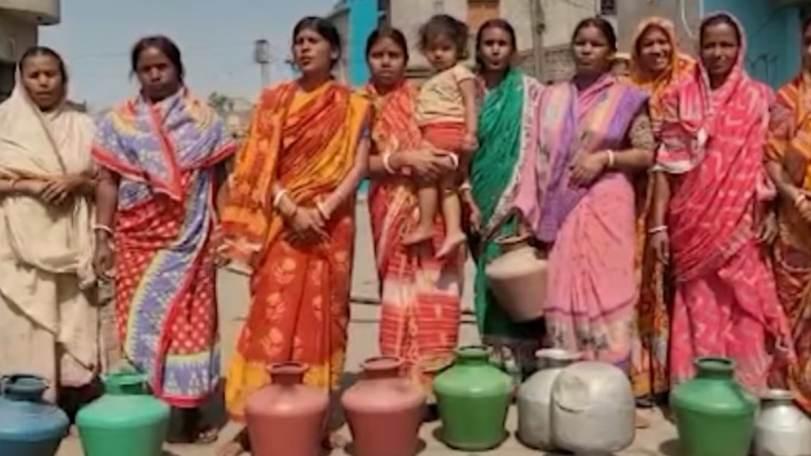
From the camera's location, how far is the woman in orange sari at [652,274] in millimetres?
4586

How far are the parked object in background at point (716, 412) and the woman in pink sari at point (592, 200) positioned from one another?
0.45 meters

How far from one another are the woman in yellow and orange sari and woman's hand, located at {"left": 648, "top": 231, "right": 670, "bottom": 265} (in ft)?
1.44

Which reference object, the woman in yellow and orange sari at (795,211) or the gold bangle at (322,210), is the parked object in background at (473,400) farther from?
the woman in yellow and orange sari at (795,211)

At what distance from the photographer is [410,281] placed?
4344 millimetres

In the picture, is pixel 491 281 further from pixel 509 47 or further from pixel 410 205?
pixel 509 47

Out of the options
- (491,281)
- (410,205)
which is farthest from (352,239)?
(491,281)

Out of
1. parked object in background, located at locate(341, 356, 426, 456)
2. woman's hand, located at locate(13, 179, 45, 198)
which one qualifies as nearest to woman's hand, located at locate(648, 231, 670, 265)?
parked object in background, located at locate(341, 356, 426, 456)

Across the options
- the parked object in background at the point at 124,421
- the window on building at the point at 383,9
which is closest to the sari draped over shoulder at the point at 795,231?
the parked object in background at the point at 124,421

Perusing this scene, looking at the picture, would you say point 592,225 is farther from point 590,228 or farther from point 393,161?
point 393,161

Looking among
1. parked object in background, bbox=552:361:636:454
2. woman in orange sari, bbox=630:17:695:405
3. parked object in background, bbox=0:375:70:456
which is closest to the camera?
parked object in background, bbox=0:375:70:456

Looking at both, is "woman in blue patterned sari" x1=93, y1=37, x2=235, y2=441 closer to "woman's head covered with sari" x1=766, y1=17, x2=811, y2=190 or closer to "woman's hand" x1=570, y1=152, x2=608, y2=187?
"woman's hand" x1=570, y1=152, x2=608, y2=187

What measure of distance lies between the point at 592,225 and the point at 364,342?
295 cm

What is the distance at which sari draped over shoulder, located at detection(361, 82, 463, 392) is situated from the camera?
4.32 meters

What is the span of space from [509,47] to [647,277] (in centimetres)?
124
